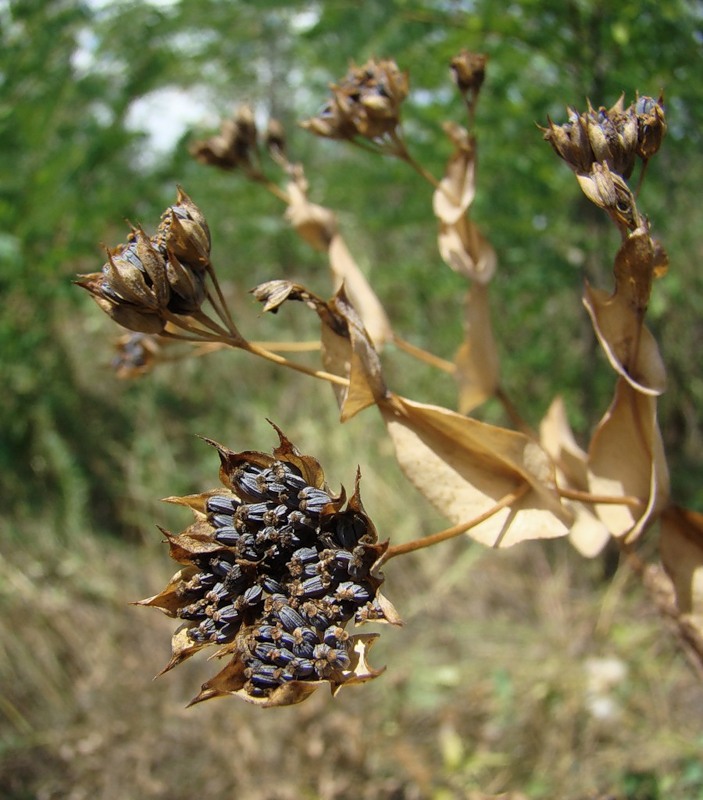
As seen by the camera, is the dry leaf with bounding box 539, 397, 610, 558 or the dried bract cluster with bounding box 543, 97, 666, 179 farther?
the dry leaf with bounding box 539, 397, 610, 558

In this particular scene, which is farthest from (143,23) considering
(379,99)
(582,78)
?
(379,99)

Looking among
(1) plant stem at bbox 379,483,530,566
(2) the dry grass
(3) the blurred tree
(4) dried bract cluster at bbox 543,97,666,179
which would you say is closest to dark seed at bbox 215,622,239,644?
(1) plant stem at bbox 379,483,530,566

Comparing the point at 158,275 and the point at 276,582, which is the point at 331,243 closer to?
the point at 158,275

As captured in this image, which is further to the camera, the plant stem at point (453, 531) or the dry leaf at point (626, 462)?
the dry leaf at point (626, 462)

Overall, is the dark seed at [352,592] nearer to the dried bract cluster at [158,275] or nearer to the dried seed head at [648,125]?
the dried bract cluster at [158,275]

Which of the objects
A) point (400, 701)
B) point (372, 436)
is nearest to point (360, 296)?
point (400, 701)

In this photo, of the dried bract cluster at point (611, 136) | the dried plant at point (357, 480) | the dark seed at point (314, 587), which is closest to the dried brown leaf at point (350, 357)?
the dried plant at point (357, 480)

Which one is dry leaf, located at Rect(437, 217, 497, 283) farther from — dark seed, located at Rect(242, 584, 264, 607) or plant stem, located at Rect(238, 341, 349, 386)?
dark seed, located at Rect(242, 584, 264, 607)
